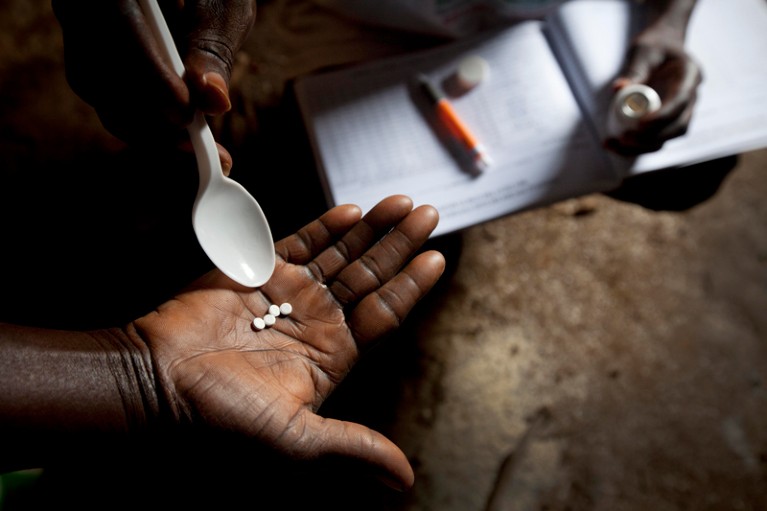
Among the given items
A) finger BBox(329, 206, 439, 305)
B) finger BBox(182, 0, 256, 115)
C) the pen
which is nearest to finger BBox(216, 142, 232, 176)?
finger BBox(182, 0, 256, 115)

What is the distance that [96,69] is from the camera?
1.04m

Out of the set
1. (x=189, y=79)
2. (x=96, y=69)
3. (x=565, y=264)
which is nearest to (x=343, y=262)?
(x=189, y=79)

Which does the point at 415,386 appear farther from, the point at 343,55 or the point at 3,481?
the point at 3,481

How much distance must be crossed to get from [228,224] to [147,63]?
37 centimetres

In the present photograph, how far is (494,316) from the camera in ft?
6.16

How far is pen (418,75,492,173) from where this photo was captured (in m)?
A: 1.30

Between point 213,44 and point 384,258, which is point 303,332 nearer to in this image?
point 384,258

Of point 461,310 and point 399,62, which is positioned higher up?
point 399,62

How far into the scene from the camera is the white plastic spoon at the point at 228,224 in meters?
1.12

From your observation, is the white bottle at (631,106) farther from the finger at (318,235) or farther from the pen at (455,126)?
the finger at (318,235)

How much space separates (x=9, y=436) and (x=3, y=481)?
0.76 meters

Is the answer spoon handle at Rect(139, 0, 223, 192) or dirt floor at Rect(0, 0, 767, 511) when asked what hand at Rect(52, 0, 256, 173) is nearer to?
spoon handle at Rect(139, 0, 223, 192)

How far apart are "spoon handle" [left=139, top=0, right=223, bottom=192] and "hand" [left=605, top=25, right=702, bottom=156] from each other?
36.9 inches

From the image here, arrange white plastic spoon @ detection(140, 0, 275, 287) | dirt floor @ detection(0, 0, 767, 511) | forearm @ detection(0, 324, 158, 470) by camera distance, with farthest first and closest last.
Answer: dirt floor @ detection(0, 0, 767, 511) → white plastic spoon @ detection(140, 0, 275, 287) → forearm @ detection(0, 324, 158, 470)
